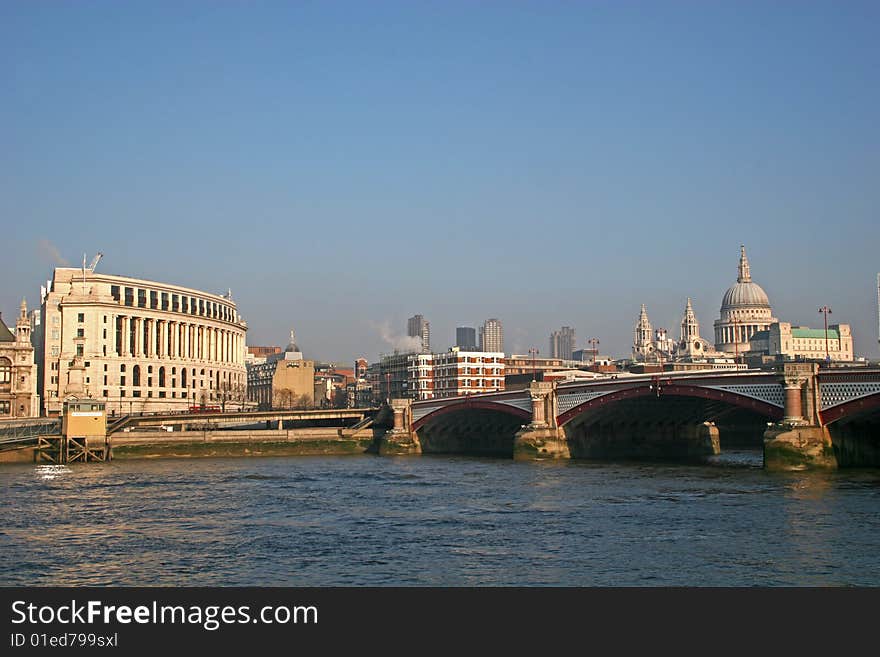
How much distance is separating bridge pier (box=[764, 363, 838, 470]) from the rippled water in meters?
1.94

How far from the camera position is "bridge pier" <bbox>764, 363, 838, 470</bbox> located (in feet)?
262

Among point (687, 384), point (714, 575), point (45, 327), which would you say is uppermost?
point (45, 327)

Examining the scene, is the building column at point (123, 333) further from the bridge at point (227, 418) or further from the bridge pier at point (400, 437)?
the bridge pier at point (400, 437)

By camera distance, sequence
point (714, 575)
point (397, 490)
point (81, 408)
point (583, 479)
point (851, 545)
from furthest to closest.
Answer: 1. point (81, 408)
2. point (583, 479)
3. point (397, 490)
4. point (851, 545)
5. point (714, 575)

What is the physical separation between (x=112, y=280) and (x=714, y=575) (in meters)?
166

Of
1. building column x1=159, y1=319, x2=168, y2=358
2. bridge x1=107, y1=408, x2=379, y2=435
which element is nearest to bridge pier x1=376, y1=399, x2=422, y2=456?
bridge x1=107, y1=408, x2=379, y2=435

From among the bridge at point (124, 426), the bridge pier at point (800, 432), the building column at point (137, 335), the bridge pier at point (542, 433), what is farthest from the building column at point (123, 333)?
the bridge pier at point (800, 432)

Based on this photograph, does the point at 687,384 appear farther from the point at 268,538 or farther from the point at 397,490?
the point at 268,538

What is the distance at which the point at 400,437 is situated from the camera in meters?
136

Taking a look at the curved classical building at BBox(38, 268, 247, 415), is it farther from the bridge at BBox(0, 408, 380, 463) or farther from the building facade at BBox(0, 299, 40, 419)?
the bridge at BBox(0, 408, 380, 463)

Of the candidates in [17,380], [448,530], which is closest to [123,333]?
[17,380]

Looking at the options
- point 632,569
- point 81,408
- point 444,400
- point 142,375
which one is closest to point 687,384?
point 444,400

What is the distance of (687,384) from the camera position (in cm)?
9375
